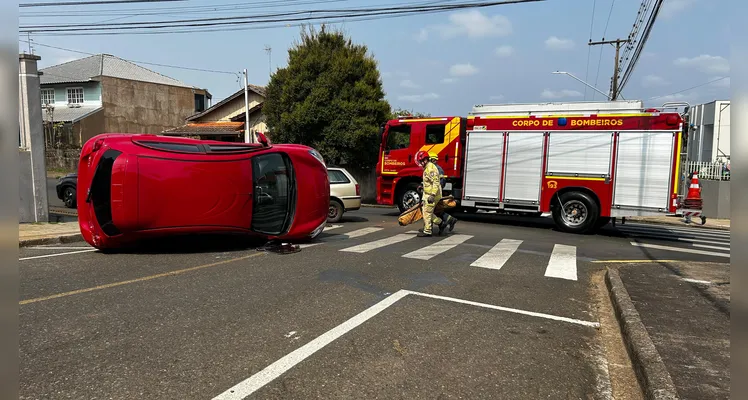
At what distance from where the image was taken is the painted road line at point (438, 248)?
828 centimetres

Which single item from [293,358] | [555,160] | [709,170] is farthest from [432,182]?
[709,170]

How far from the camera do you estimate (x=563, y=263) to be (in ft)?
26.6

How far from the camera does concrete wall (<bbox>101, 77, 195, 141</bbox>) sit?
3769 centimetres

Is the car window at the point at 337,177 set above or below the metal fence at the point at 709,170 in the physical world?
below

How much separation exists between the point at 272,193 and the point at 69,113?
36.9m

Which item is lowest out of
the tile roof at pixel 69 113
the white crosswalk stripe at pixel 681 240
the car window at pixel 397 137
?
the white crosswalk stripe at pixel 681 240

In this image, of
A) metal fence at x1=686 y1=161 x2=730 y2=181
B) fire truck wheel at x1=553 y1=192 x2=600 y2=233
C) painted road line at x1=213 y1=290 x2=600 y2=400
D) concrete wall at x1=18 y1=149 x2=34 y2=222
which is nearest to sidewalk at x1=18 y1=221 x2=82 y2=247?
concrete wall at x1=18 y1=149 x2=34 y2=222

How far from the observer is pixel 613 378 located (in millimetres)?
3672

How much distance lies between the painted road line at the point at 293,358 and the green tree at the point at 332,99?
675 inches

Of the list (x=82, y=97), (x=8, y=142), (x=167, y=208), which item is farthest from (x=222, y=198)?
(x=82, y=97)

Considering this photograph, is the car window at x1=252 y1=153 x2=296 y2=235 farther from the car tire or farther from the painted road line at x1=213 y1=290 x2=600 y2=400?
the car tire

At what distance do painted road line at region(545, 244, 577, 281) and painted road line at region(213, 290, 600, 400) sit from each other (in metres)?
2.15

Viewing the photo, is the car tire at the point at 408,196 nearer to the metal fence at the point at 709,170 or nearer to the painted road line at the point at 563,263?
the painted road line at the point at 563,263

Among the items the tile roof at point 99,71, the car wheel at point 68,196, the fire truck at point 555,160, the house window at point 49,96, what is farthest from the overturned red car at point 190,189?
the house window at point 49,96
